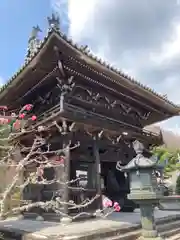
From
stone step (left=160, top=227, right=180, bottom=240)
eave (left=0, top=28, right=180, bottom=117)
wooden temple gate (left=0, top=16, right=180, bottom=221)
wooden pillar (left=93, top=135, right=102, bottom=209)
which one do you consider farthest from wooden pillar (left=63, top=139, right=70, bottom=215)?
stone step (left=160, top=227, right=180, bottom=240)

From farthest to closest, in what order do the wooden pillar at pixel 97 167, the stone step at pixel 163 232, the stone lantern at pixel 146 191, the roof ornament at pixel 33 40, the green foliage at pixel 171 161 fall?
the green foliage at pixel 171 161 < the roof ornament at pixel 33 40 < the wooden pillar at pixel 97 167 < the stone step at pixel 163 232 < the stone lantern at pixel 146 191

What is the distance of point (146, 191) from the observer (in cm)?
455

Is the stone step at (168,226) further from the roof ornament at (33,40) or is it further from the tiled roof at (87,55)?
the roof ornament at (33,40)

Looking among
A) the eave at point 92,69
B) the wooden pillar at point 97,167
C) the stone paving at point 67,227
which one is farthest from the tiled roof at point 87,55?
the stone paving at point 67,227

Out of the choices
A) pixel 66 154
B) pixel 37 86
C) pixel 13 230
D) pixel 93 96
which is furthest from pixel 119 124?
pixel 13 230

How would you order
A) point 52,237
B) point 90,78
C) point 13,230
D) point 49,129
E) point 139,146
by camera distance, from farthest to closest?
point 90,78 → point 49,129 → point 13,230 → point 139,146 → point 52,237

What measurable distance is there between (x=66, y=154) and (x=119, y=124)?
2.60 meters

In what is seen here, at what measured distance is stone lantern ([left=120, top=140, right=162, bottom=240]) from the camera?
14.8 feet

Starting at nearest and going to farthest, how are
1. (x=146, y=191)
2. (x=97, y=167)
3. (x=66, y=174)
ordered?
(x=146, y=191) → (x=66, y=174) → (x=97, y=167)

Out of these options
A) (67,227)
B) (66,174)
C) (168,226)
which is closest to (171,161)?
(168,226)

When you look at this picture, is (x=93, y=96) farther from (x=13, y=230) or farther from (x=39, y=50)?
(x=13, y=230)

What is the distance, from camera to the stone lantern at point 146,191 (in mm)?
4512

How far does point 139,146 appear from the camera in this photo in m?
4.99

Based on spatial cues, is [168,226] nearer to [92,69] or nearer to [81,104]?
[81,104]
